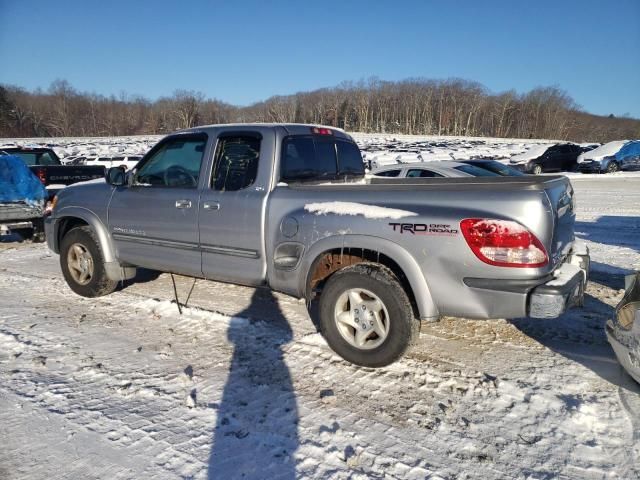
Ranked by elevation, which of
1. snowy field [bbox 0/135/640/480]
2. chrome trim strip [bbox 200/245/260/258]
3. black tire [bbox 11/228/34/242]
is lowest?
snowy field [bbox 0/135/640/480]

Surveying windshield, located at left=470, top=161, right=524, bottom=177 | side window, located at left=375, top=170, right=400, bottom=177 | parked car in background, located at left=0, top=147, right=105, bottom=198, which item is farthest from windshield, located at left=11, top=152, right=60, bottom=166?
windshield, located at left=470, top=161, right=524, bottom=177

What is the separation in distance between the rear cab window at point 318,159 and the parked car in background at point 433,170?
4265 mm

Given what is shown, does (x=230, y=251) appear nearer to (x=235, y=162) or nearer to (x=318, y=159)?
(x=235, y=162)

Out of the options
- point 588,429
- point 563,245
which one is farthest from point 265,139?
point 588,429

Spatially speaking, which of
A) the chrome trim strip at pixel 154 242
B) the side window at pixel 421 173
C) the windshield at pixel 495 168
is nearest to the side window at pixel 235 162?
the chrome trim strip at pixel 154 242

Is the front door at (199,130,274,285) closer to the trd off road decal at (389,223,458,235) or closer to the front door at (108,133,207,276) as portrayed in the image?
the front door at (108,133,207,276)

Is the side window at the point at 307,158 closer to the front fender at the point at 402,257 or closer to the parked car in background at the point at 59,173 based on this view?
the front fender at the point at 402,257

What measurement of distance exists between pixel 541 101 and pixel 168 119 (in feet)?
288

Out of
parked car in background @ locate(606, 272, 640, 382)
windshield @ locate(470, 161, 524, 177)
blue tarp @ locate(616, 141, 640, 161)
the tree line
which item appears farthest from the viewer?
the tree line

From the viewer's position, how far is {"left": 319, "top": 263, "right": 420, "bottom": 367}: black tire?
3432 millimetres

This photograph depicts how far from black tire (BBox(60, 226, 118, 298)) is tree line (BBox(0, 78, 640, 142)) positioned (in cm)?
9623

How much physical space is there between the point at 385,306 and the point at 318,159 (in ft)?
5.96

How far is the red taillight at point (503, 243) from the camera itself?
9.78ft

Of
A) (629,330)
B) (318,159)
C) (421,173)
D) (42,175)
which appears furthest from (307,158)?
(42,175)
